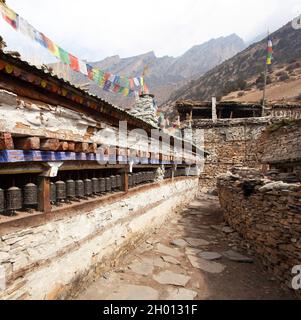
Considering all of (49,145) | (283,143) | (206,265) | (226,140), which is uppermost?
(226,140)

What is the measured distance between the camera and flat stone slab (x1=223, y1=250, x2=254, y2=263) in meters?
6.48

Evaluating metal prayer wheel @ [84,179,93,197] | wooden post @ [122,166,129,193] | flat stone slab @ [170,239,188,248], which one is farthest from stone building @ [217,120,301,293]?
metal prayer wheel @ [84,179,93,197]

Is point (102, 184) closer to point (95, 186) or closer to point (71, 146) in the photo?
point (95, 186)

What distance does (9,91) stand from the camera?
10.7ft

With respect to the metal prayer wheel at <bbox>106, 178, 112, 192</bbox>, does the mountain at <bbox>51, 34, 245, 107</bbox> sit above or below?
above

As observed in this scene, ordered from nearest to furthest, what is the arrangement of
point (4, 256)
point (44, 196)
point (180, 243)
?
point (4, 256), point (44, 196), point (180, 243)

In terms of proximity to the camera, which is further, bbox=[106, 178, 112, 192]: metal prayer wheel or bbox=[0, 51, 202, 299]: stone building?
bbox=[106, 178, 112, 192]: metal prayer wheel

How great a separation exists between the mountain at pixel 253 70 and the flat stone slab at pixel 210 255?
37379 mm

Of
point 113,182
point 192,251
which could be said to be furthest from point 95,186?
point 192,251

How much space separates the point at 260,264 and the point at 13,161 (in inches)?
241

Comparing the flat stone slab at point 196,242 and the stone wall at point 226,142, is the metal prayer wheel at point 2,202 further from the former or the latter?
the stone wall at point 226,142

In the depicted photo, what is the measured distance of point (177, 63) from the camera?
11700 centimetres

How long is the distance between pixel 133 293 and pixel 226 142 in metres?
17.7

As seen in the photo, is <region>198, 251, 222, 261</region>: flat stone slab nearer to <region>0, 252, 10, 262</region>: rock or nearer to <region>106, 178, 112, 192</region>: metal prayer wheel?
<region>106, 178, 112, 192</region>: metal prayer wheel
